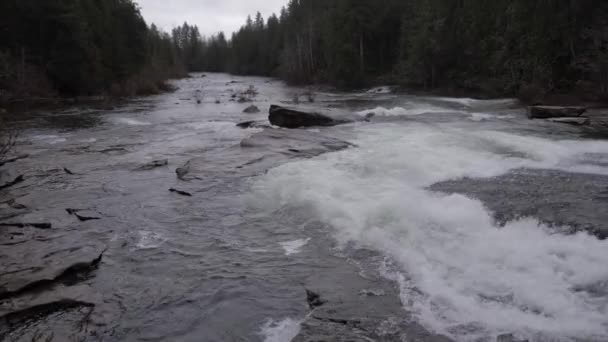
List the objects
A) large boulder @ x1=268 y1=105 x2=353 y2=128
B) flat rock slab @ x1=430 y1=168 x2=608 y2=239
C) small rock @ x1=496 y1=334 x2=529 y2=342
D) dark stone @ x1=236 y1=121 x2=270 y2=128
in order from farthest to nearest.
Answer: dark stone @ x1=236 y1=121 x2=270 y2=128
large boulder @ x1=268 y1=105 x2=353 y2=128
flat rock slab @ x1=430 y1=168 x2=608 y2=239
small rock @ x1=496 y1=334 x2=529 y2=342

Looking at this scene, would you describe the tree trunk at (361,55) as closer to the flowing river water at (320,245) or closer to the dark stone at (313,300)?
the flowing river water at (320,245)

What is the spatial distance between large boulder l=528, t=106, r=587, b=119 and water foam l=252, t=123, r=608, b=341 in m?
5.55

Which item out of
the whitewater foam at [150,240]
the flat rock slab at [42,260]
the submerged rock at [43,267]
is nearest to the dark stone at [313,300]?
the whitewater foam at [150,240]

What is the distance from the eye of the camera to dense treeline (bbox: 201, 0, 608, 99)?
24.1 metres

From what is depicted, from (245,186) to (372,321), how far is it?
5.57 m

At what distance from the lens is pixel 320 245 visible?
612 cm

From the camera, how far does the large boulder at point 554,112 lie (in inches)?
653

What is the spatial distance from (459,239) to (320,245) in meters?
1.88

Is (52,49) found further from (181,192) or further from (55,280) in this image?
(55,280)

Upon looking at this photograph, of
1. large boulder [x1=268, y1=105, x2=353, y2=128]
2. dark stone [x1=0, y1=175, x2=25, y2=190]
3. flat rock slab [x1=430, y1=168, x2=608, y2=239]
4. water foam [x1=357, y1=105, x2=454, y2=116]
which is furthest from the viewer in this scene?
water foam [x1=357, y1=105, x2=454, y2=116]

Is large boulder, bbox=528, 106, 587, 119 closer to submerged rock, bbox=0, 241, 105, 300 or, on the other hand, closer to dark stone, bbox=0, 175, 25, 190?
submerged rock, bbox=0, 241, 105, 300

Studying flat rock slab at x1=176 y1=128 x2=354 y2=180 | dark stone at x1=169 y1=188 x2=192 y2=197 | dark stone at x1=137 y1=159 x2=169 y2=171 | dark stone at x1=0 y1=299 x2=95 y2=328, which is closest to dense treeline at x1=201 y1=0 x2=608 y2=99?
flat rock slab at x1=176 y1=128 x2=354 y2=180

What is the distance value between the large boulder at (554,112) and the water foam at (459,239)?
18.2 feet

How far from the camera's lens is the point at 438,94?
32938mm
